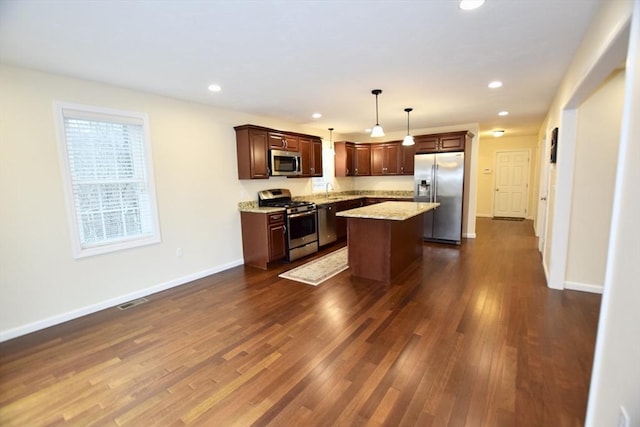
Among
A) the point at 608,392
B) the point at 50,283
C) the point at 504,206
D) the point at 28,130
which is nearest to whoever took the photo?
the point at 608,392

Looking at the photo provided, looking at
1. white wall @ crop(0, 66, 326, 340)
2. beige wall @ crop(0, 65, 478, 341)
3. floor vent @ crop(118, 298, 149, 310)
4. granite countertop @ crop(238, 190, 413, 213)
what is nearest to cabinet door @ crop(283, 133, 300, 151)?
beige wall @ crop(0, 65, 478, 341)

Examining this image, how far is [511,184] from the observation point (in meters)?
8.80

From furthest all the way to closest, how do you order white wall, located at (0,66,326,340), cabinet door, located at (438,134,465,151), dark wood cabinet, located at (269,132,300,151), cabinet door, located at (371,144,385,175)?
1. cabinet door, located at (371,144,385,175)
2. cabinet door, located at (438,134,465,151)
3. dark wood cabinet, located at (269,132,300,151)
4. white wall, located at (0,66,326,340)

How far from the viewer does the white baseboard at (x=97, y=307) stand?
2787 millimetres

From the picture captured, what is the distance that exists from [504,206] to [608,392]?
28.9ft

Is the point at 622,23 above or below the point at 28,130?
above

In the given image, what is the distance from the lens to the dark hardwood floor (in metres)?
1.81

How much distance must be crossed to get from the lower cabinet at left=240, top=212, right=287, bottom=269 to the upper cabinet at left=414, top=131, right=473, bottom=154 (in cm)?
343

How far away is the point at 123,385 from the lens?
2.09 meters

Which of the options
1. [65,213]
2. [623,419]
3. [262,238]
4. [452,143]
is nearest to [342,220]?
[262,238]

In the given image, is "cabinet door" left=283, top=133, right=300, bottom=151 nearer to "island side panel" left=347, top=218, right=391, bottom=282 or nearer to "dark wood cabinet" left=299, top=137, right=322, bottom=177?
"dark wood cabinet" left=299, top=137, right=322, bottom=177

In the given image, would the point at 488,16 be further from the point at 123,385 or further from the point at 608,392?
the point at 123,385

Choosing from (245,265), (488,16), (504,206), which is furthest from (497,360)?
(504,206)

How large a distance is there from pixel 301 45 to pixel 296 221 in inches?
119
